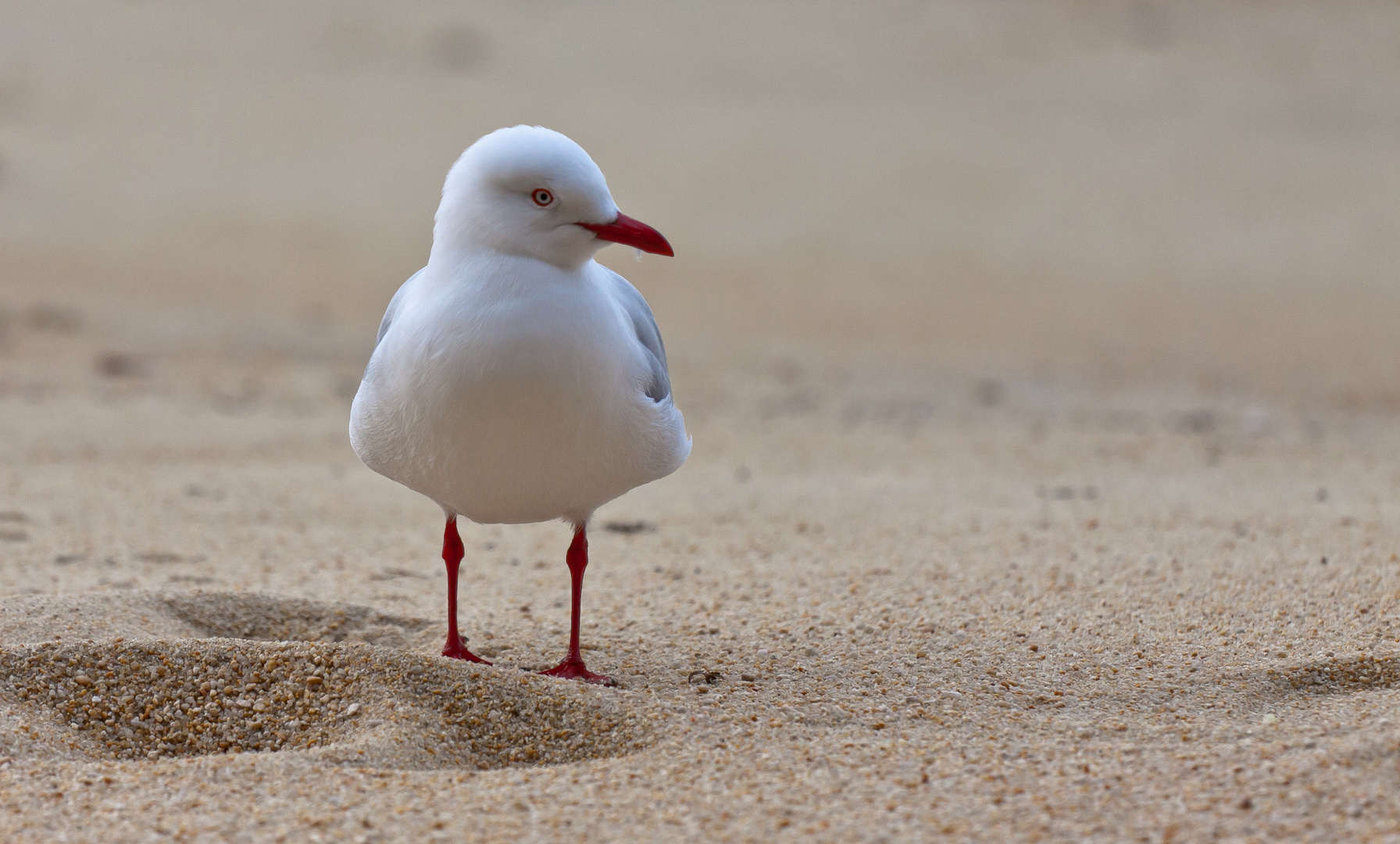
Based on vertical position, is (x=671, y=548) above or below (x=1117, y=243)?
below

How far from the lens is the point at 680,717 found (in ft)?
10.4

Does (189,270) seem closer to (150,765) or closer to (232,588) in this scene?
(232,588)

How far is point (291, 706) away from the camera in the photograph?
327cm

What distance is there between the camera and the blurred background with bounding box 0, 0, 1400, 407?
12430 millimetres

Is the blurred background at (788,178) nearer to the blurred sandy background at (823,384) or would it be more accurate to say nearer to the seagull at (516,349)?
the blurred sandy background at (823,384)

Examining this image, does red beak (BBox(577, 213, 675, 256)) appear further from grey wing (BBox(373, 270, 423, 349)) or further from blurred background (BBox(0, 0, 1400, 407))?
blurred background (BBox(0, 0, 1400, 407))

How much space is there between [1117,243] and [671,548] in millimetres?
12035

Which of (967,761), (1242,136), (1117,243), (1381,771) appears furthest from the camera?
(1242,136)

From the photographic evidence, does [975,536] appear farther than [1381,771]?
Yes

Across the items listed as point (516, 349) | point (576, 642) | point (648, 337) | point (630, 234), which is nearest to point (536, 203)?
point (630, 234)

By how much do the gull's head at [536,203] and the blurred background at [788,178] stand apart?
21.1 feet

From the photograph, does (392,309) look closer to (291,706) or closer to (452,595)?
(452,595)

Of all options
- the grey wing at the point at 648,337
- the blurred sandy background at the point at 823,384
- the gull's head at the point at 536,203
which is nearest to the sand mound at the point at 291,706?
the blurred sandy background at the point at 823,384

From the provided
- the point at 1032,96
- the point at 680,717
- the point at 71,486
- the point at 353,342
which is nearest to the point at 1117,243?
the point at 1032,96
